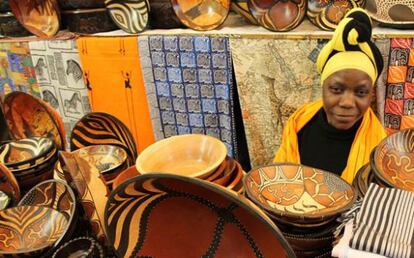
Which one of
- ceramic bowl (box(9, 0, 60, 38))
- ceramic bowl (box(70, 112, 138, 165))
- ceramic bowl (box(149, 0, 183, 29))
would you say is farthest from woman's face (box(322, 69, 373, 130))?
ceramic bowl (box(9, 0, 60, 38))

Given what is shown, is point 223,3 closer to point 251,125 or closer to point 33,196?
point 251,125

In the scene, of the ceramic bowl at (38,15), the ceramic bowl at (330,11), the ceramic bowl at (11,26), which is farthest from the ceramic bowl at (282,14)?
the ceramic bowl at (11,26)

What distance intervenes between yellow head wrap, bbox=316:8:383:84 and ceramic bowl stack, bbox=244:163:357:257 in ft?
1.81

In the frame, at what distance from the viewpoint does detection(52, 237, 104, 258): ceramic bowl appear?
723 mm

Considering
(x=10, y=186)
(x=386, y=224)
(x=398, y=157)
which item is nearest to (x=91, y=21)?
(x=10, y=186)

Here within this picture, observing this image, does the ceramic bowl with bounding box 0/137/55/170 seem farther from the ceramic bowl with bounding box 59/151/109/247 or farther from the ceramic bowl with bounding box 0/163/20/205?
the ceramic bowl with bounding box 59/151/109/247

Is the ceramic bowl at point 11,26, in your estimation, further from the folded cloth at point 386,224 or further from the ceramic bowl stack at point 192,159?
the folded cloth at point 386,224

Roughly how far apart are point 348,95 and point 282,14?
0.65 m

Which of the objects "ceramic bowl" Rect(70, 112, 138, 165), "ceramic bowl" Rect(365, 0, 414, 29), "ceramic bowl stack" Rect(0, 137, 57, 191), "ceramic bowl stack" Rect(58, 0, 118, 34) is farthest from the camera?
"ceramic bowl stack" Rect(58, 0, 118, 34)

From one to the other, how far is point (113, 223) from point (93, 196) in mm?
146

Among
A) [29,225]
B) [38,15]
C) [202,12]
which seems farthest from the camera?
[38,15]

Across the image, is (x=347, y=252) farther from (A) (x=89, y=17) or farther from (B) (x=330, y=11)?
(A) (x=89, y=17)

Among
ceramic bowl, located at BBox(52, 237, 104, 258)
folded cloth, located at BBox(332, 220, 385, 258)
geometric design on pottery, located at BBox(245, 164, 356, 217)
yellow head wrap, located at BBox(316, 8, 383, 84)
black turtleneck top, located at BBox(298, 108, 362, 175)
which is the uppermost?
yellow head wrap, located at BBox(316, 8, 383, 84)

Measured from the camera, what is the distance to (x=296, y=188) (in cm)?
78
